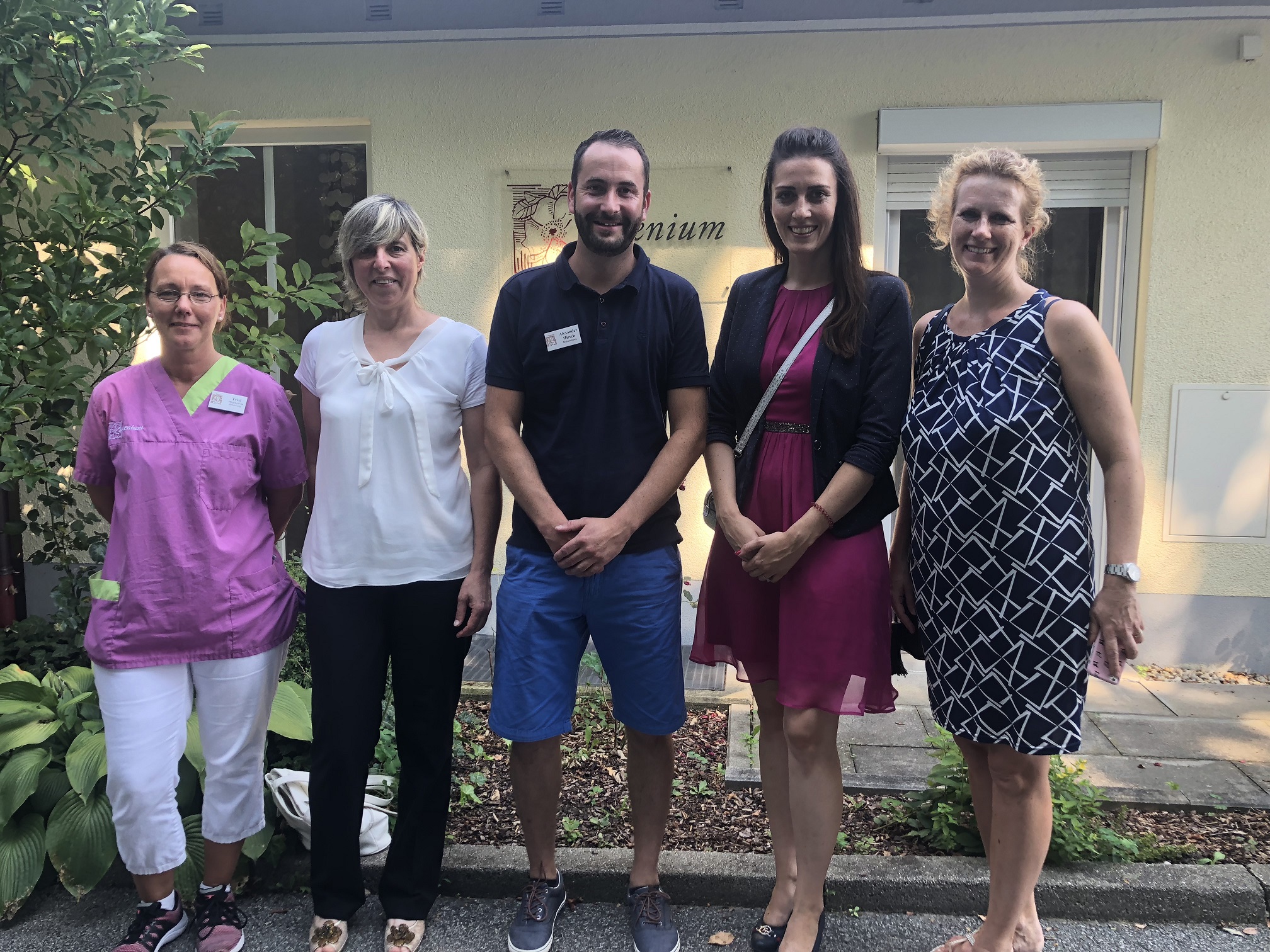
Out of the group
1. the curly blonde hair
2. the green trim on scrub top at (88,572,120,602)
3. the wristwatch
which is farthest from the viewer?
the green trim on scrub top at (88,572,120,602)

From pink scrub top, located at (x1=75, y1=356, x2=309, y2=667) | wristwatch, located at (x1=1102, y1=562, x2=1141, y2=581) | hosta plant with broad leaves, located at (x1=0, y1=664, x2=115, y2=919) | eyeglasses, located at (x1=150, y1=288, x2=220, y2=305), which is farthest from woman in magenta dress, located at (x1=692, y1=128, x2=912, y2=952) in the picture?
hosta plant with broad leaves, located at (x1=0, y1=664, x2=115, y2=919)

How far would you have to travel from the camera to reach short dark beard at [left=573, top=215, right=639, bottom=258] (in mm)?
2490

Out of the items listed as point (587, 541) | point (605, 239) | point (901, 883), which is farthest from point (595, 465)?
point (901, 883)

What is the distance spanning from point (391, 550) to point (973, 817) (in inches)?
81.3

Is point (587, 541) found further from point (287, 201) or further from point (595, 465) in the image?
point (287, 201)

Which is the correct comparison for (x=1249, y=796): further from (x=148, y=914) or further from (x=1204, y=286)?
(x=148, y=914)

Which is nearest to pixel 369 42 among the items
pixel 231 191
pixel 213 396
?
pixel 231 191

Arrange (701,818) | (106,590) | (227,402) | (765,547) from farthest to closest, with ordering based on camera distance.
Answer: (701,818) → (227,402) → (106,590) → (765,547)

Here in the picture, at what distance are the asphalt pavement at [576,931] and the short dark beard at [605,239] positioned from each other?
197 cm

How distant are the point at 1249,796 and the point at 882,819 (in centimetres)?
139

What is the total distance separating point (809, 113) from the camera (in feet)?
16.7

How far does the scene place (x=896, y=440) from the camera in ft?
7.91

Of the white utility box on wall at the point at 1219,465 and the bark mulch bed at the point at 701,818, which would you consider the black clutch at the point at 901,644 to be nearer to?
the bark mulch bed at the point at 701,818

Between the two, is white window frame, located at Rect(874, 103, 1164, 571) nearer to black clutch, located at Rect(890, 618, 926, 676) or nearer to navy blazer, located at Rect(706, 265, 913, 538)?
black clutch, located at Rect(890, 618, 926, 676)
